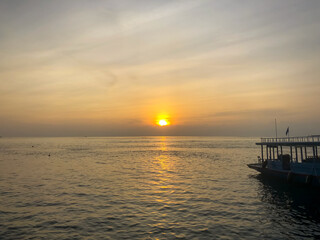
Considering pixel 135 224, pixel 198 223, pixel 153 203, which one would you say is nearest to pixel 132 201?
pixel 153 203

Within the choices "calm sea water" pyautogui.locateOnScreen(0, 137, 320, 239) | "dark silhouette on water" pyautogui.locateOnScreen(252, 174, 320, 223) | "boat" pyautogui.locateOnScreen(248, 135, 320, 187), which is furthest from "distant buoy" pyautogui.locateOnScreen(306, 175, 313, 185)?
"calm sea water" pyautogui.locateOnScreen(0, 137, 320, 239)

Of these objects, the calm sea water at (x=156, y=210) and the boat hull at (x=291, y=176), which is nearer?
the calm sea water at (x=156, y=210)

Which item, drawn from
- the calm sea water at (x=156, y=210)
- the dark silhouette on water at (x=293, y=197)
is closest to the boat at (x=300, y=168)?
the dark silhouette on water at (x=293, y=197)

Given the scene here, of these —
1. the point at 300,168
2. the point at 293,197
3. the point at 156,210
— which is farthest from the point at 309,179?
the point at 156,210

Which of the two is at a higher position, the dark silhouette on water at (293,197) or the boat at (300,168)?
the boat at (300,168)

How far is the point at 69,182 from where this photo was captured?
3556cm

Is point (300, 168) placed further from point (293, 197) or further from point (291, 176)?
point (293, 197)

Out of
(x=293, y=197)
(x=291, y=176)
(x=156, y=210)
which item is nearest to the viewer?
(x=156, y=210)

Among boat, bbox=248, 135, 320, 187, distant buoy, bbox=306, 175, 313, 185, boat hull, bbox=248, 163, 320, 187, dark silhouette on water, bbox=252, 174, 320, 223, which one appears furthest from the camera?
boat, bbox=248, 135, 320, 187

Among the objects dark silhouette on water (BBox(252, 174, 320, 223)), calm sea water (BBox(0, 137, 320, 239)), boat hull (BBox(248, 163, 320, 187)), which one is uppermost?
boat hull (BBox(248, 163, 320, 187))

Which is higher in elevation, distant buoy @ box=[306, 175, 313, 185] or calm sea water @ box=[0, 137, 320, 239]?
distant buoy @ box=[306, 175, 313, 185]

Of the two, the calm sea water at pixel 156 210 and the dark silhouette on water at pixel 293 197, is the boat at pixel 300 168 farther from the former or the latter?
the calm sea water at pixel 156 210

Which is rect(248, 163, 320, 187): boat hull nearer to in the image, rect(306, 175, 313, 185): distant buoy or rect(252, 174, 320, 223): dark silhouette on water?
rect(306, 175, 313, 185): distant buoy

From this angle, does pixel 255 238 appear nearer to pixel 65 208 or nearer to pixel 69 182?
pixel 65 208
